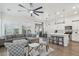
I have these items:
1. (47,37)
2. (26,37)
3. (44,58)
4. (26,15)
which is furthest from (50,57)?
(26,15)

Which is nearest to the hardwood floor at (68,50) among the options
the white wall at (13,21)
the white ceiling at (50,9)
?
the white ceiling at (50,9)

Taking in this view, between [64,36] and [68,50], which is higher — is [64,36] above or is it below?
above

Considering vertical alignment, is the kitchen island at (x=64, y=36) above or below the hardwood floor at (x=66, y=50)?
above

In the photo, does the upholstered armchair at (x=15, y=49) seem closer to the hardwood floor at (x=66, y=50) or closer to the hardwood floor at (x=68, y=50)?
the hardwood floor at (x=66, y=50)

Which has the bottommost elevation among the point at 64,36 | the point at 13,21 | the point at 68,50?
the point at 68,50

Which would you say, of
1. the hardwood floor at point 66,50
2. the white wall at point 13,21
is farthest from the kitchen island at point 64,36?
the white wall at point 13,21

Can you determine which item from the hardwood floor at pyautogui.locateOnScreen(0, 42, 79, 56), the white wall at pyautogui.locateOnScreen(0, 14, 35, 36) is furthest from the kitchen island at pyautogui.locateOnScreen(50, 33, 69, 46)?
the white wall at pyautogui.locateOnScreen(0, 14, 35, 36)

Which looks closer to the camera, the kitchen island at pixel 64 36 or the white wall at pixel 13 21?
the white wall at pixel 13 21

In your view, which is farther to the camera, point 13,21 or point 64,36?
point 64,36

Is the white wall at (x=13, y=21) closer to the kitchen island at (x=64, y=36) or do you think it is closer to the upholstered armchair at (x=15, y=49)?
the upholstered armchair at (x=15, y=49)

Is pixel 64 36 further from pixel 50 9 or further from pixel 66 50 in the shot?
pixel 50 9

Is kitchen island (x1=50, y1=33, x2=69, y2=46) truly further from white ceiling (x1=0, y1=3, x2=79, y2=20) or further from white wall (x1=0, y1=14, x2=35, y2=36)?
white wall (x1=0, y1=14, x2=35, y2=36)

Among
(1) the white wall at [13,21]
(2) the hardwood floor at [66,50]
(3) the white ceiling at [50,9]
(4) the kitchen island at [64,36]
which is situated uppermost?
(3) the white ceiling at [50,9]

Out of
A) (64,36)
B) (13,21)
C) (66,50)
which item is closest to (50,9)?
(64,36)
